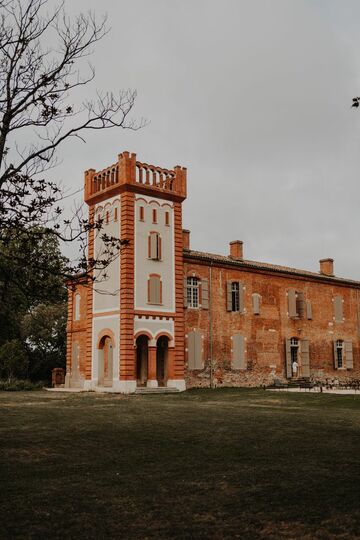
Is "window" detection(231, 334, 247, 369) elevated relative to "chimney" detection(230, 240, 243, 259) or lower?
lower

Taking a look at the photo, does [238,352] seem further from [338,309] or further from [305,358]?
[338,309]

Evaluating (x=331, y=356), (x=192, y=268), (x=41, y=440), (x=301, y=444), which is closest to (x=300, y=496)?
(x=301, y=444)

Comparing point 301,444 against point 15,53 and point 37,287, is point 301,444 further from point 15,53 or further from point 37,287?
point 15,53

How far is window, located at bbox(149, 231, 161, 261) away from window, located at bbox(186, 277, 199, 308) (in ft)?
9.14

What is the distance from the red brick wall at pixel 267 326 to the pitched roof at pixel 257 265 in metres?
0.35

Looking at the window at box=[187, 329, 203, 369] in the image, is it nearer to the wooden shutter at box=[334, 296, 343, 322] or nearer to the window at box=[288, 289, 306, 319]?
the window at box=[288, 289, 306, 319]

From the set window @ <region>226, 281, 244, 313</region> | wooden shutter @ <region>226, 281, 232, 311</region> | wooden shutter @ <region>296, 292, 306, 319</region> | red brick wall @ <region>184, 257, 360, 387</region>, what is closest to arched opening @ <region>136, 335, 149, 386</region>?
red brick wall @ <region>184, 257, 360, 387</region>

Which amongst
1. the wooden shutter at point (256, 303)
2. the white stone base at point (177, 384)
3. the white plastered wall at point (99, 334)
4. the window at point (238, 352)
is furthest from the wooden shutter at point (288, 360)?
the white plastered wall at point (99, 334)

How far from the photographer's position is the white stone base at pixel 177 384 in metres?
29.0

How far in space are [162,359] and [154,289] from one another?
4000 mm

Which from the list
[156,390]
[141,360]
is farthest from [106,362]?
[156,390]

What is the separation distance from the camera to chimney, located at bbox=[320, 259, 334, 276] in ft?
137

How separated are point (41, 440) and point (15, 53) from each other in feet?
23.3

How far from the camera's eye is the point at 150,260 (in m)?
29.2
